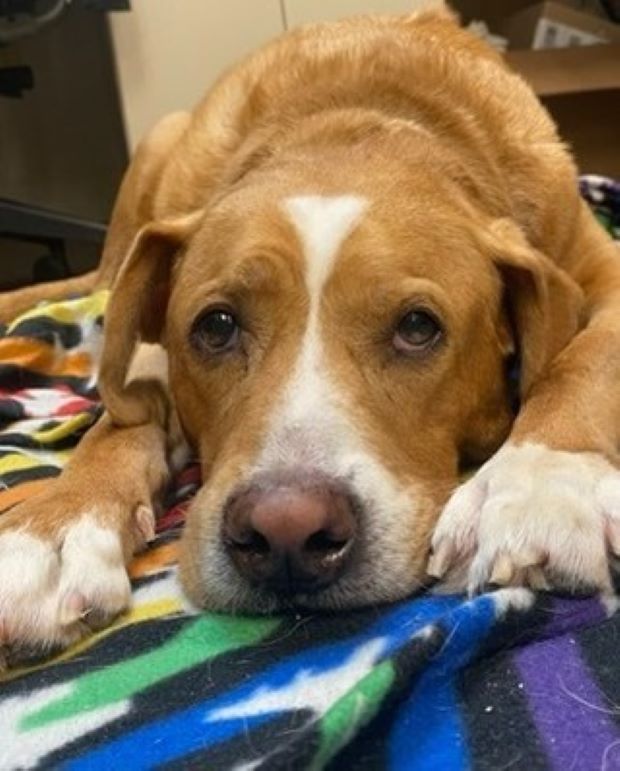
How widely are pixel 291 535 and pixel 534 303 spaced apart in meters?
0.54

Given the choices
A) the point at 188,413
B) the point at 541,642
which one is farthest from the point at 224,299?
the point at 541,642

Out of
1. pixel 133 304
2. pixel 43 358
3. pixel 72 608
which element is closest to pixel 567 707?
pixel 72 608

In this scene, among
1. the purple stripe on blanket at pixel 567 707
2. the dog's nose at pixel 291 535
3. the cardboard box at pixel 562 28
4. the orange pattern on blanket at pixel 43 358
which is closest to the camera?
the purple stripe on blanket at pixel 567 707

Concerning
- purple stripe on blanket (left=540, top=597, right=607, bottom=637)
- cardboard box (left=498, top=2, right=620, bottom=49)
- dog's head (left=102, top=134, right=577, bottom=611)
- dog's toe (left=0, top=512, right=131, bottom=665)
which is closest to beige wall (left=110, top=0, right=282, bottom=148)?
cardboard box (left=498, top=2, right=620, bottom=49)

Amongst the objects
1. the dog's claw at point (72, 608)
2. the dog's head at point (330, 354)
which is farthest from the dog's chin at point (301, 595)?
the dog's claw at point (72, 608)

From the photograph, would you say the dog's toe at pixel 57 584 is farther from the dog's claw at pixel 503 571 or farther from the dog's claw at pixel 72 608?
the dog's claw at pixel 503 571

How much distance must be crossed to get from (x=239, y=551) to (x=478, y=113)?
89 centimetres

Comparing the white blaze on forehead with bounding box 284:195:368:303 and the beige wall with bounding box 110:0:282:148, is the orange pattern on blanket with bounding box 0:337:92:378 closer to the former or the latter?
the white blaze on forehead with bounding box 284:195:368:303

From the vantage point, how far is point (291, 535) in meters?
1.07

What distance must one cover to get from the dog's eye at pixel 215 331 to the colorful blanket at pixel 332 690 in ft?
0.95

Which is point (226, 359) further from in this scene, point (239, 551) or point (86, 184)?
point (86, 184)

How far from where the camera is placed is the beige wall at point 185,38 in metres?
3.56

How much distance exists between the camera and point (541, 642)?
1.06m

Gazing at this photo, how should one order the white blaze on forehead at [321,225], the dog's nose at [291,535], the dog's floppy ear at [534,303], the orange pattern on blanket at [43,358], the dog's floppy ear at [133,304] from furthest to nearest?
the orange pattern on blanket at [43,358]
the dog's floppy ear at [133,304]
the dog's floppy ear at [534,303]
the white blaze on forehead at [321,225]
the dog's nose at [291,535]
